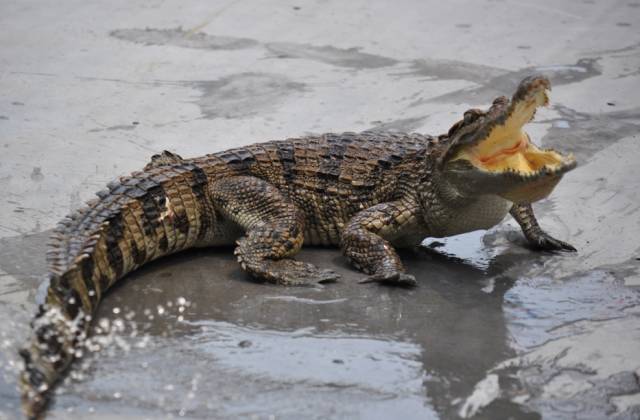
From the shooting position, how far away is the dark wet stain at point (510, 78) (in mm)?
6742

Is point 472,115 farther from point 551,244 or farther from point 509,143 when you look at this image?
point 551,244

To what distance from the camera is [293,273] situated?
4.36 metres

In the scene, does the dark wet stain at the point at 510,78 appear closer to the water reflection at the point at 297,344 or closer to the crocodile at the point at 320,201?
the crocodile at the point at 320,201

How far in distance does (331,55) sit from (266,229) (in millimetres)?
3440

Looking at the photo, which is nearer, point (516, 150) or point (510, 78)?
point (516, 150)

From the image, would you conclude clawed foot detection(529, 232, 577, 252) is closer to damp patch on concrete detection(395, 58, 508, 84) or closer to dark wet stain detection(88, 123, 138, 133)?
damp patch on concrete detection(395, 58, 508, 84)

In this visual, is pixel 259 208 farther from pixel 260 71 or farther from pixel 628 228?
pixel 260 71

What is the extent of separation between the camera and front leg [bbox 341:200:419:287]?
14.1ft

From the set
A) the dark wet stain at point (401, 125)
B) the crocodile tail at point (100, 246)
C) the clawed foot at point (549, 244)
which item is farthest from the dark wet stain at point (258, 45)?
the crocodile tail at point (100, 246)

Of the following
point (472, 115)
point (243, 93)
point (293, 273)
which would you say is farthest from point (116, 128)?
point (472, 115)

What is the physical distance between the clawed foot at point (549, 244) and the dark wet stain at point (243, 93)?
7.99 ft

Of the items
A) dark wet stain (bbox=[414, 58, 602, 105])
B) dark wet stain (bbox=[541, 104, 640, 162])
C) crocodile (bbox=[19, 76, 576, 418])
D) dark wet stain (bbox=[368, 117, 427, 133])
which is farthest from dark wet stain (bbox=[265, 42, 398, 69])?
crocodile (bbox=[19, 76, 576, 418])

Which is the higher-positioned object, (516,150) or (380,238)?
(516,150)

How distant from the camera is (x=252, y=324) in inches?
153
